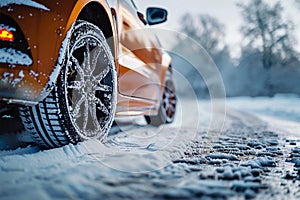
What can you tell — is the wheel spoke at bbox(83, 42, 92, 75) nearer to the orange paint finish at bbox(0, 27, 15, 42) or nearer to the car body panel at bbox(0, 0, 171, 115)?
the car body panel at bbox(0, 0, 171, 115)

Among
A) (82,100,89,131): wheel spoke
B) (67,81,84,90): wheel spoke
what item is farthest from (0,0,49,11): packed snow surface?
(82,100,89,131): wheel spoke

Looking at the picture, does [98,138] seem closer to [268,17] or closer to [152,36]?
[152,36]

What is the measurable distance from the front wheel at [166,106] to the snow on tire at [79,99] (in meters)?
2.52

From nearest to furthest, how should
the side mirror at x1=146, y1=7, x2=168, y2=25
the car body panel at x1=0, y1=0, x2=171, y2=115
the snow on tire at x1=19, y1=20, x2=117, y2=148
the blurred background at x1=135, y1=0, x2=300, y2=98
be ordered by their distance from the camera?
the car body panel at x1=0, y1=0, x2=171, y2=115 < the snow on tire at x1=19, y1=20, x2=117, y2=148 < the side mirror at x1=146, y1=7, x2=168, y2=25 < the blurred background at x1=135, y1=0, x2=300, y2=98

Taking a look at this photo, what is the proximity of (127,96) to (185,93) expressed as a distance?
27.3 m

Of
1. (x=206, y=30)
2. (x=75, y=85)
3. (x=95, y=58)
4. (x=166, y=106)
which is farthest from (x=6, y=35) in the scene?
(x=206, y=30)

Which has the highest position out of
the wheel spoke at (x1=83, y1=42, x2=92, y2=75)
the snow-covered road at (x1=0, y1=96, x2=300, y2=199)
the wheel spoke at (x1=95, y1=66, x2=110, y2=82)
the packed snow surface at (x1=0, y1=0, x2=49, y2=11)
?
the packed snow surface at (x1=0, y1=0, x2=49, y2=11)

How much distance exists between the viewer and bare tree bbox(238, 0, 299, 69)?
20688 millimetres

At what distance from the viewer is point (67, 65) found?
1.96 meters

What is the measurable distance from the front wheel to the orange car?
6.23 feet

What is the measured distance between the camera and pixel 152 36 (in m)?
4.13

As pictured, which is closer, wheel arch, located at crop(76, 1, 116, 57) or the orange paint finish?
the orange paint finish

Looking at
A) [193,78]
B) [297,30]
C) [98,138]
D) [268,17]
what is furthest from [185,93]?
[98,138]

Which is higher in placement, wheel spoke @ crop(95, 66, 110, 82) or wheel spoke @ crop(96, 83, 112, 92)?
wheel spoke @ crop(95, 66, 110, 82)
